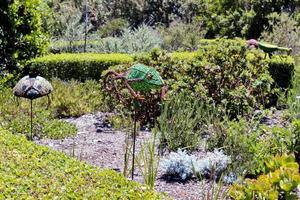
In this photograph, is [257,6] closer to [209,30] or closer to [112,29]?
[209,30]

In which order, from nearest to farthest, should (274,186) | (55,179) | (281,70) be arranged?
(274,186)
(55,179)
(281,70)

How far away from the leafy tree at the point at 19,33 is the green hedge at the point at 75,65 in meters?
0.63

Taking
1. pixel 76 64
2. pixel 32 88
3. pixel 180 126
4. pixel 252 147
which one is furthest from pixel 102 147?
pixel 76 64

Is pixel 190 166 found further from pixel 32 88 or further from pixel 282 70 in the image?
pixel 282 70

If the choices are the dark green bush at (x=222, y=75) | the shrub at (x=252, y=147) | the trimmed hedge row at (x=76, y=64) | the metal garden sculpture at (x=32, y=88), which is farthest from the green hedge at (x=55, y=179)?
the trimmed hedge row at (x=76, y=64)

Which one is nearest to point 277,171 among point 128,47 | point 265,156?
point 265,156

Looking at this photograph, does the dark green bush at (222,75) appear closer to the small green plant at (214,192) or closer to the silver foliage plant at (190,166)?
the silver foliage plant at (190,166)

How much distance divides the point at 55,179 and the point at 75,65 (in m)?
6.53

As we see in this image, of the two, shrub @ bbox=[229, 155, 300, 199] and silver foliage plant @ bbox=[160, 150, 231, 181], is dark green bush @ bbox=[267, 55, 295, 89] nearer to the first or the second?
silver foliage plant @ bbox=[160, 150, 231, 181]

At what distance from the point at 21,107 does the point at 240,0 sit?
481 inches

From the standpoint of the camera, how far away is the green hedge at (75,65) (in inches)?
408

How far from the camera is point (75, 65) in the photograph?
10.5m

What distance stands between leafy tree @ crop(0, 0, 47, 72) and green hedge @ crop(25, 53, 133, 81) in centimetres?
63

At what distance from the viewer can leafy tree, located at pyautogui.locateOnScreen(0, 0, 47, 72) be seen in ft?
35.8
